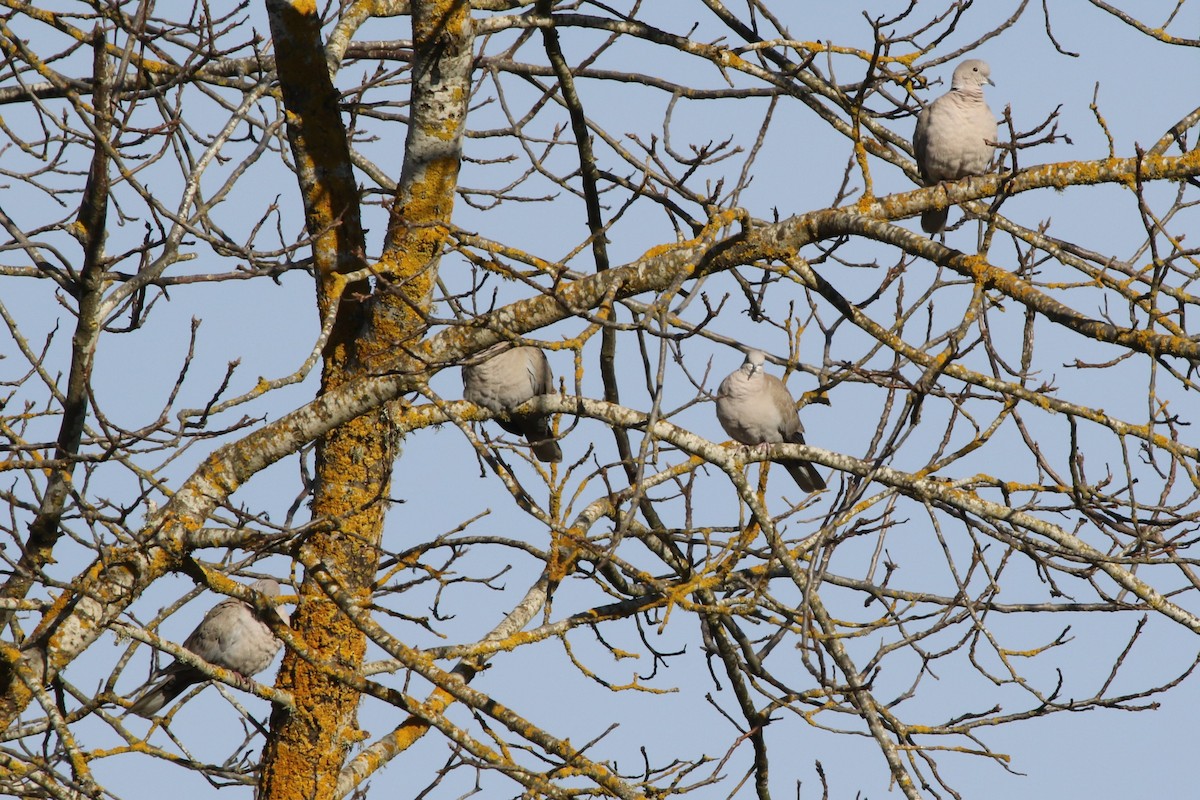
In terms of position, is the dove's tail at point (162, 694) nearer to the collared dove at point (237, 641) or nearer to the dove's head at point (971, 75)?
the collared dove at point (237, 641)

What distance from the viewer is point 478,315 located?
395cm

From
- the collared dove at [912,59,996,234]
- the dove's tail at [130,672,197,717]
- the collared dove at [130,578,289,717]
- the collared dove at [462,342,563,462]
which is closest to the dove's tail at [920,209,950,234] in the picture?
the collared dove at [912,59,996,234]

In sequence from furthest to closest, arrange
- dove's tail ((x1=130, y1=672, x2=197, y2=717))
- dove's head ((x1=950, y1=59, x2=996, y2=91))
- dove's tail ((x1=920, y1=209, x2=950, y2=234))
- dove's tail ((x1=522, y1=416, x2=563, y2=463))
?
dove's head ((x1=950, y1=59, x2=996, y2=91)), dove's tail ((x1=920, y1=209, x2=950, y2=234)), dove's tail ((x1=522, y1=416, x2=563, y2=463)), dove's tail ((x1=130, y1=672, x2=197, y2=717))

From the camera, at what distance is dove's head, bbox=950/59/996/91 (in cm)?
595

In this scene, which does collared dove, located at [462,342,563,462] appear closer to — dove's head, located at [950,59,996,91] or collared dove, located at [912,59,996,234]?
collared dove, located at [912,59,996,234]

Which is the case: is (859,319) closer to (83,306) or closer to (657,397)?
(657,397)

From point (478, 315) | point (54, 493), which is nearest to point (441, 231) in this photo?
point (478, 315)

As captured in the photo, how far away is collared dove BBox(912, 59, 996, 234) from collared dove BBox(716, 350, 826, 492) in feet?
3.58

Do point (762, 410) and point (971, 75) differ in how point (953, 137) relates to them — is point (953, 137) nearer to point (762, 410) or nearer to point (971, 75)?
point (971, 75)

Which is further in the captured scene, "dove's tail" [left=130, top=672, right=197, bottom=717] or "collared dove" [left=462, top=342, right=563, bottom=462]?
"collared dove" [left=462, top=342, right=563, bottom=462]

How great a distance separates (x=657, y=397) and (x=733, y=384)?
3342 millimetres

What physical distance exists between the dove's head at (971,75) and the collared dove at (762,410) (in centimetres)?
158

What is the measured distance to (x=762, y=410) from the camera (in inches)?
247

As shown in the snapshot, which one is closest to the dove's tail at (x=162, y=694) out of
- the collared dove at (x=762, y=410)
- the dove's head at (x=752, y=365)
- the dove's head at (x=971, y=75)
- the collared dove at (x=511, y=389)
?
the collared dove at (x=511, y=389)
